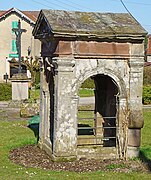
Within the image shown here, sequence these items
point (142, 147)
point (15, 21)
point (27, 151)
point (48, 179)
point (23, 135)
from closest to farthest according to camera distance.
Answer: point (48, 179)
point (27, 151)
point (142, 147)
point (23, 135)
point (15, 21)

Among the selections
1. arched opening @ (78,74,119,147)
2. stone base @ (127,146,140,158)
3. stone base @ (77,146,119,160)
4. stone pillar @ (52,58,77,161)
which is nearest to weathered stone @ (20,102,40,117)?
arched opening @ (78,74,119,147)

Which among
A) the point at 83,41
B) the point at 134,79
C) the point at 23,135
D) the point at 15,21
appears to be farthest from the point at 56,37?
the point at 15,21

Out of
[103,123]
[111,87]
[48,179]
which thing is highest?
[111,87]

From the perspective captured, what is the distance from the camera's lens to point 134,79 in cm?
950

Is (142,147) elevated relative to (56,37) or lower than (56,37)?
lower

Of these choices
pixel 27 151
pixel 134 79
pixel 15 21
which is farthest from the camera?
pixel 15 21

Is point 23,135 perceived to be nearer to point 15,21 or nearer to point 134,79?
point 134,79

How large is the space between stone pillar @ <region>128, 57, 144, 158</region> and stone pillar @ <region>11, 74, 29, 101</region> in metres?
12.3

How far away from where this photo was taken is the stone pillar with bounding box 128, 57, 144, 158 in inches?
372

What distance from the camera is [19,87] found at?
21156mm

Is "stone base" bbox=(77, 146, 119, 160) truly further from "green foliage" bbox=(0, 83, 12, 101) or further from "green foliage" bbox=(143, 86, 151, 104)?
"green foliage" bbox=(0, 83, 12, 101)

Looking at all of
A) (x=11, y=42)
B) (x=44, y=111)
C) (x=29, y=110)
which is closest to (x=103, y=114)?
(x=44, y=111)

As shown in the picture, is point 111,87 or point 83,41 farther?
point 111,87

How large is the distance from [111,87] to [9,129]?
16.2 feet
